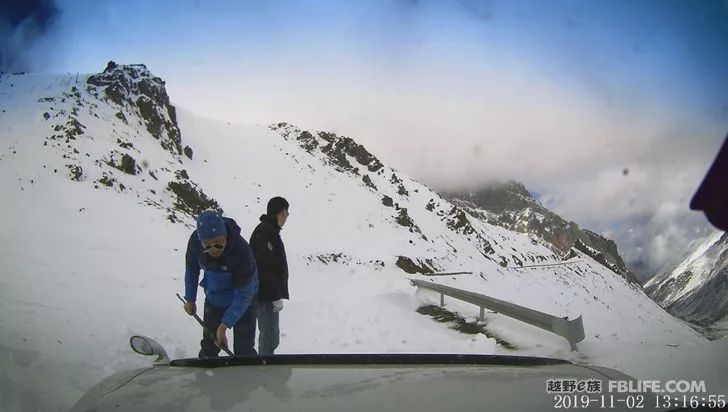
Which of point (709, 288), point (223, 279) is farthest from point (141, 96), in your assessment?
point (709, 288)

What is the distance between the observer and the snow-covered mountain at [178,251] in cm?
550

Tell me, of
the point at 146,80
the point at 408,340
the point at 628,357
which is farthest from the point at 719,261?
the point at 146,80

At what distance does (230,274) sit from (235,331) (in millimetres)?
674

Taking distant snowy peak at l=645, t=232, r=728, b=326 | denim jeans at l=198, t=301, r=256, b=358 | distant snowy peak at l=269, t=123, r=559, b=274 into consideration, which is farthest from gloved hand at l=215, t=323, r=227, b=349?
distant snowy peak at l=269, t=123, r=559, b=274

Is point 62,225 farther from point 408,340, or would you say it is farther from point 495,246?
point 495,246

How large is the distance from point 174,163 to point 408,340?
25.1 meters

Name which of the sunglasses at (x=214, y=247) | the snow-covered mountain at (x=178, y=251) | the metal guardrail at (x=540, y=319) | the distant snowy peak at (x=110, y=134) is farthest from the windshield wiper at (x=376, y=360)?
the distant snowy peak at (x=110, y=134)

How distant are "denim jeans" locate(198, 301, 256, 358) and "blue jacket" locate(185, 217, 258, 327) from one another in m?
0.11

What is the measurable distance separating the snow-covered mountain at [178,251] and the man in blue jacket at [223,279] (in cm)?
134

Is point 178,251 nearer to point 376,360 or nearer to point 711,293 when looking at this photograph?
point 376,360

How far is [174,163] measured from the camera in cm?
2736

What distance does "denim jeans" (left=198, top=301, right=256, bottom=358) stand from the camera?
391 centimetres

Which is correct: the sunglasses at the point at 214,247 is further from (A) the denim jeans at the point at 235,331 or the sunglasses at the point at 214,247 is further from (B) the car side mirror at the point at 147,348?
(B) the car side mirror at the point at 147,348

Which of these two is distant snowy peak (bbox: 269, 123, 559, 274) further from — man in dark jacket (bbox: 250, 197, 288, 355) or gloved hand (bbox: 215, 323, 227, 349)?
gloved hand (bbox: 215, 323, 227, 349)
